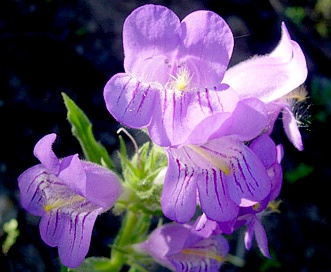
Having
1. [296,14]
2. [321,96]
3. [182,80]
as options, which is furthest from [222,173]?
[296,14]

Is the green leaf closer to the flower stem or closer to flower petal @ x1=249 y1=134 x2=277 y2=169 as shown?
the flower stem

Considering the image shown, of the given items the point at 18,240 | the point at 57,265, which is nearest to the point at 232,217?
the point at 57,265

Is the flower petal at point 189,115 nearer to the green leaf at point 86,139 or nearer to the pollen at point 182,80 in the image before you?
the pollen at point 182,80

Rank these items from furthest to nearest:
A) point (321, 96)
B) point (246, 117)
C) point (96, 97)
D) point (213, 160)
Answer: point (321, 96) → point (96, 97) → point (213, 160) → point (246, 117)

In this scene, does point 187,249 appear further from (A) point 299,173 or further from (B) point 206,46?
(A) point 299,173

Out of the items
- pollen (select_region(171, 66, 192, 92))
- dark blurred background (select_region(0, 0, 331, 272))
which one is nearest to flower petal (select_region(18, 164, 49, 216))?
pollen (select_region(171, 66, 192, 92))

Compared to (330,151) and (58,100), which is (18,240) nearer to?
(58,100)
